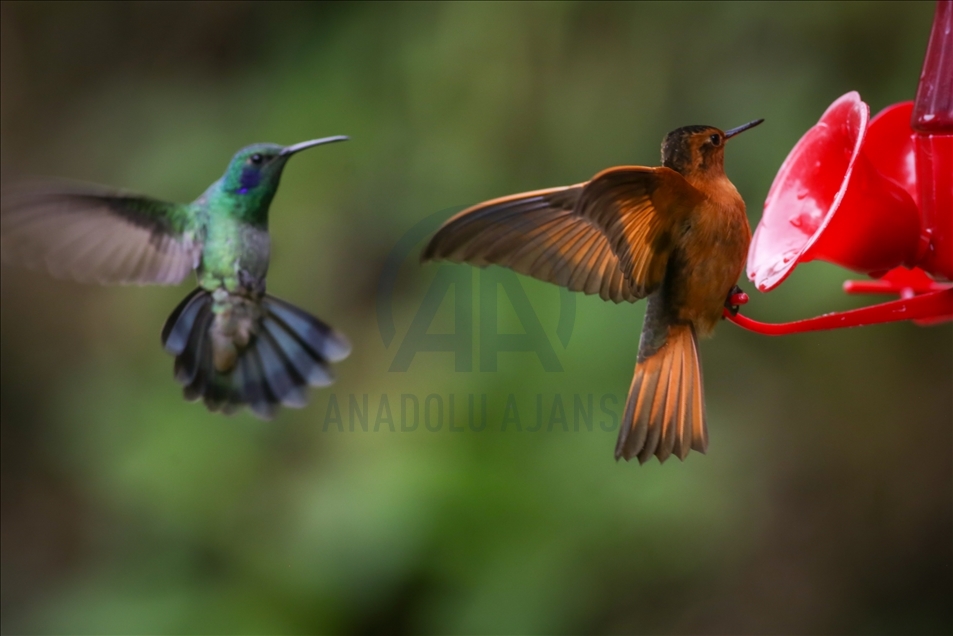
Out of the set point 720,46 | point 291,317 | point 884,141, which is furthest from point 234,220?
point 720,46

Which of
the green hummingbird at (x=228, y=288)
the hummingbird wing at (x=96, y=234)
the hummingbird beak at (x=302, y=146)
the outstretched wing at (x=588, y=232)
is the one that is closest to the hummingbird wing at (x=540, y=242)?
the outstretched wing at (x=588, y=232)

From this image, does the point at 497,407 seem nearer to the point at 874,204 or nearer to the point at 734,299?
the point at 734,299

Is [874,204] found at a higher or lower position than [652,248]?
higher

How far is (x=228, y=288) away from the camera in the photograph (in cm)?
219

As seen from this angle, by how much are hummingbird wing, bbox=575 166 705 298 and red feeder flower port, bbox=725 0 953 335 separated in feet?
0.56

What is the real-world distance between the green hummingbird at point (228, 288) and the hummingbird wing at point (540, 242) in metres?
0.72

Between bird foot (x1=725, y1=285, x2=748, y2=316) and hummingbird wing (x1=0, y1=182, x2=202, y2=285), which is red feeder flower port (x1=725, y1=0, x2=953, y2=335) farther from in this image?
hummingbird wing (x1=0, y1=182, x2=202, y2=285)

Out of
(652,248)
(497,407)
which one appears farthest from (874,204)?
(497,407)

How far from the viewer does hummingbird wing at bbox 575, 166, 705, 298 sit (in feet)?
4.56

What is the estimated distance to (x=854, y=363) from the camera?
3.60 meters

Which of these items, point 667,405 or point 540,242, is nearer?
point 540,242

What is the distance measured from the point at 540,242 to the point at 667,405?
477 millimetres

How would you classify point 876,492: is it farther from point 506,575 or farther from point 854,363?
point 506,575

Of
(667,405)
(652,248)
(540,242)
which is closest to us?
(540,242)
